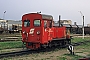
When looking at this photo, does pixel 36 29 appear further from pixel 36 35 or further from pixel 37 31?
pixel 36 35

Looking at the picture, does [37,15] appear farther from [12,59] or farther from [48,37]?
[12,59]

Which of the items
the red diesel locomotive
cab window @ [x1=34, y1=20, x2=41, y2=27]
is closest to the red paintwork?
the red diesel locomotive

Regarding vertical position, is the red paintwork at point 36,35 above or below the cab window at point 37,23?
below

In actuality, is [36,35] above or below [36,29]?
below

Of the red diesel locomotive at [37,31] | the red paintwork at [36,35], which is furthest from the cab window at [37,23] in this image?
the red paintwork at [36,35]

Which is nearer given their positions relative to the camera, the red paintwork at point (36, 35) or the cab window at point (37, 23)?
the red paintwork at point (36, 35)

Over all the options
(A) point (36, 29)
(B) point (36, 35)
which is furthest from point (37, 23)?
(B) point (36, 35)

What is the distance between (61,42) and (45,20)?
485cm

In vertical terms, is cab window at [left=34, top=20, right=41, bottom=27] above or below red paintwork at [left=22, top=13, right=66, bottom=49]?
above

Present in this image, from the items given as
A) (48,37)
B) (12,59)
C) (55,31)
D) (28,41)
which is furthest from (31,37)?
(12,59)

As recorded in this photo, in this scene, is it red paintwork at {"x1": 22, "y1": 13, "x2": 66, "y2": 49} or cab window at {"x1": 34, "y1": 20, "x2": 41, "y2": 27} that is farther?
cab window at {"x1": 34, "y1": 20, "x2": 41, "y2": 27}

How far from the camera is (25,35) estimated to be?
56.0ft

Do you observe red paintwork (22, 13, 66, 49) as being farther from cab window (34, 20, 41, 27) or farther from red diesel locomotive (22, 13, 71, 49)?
cab window (34, 20, 41, 27)

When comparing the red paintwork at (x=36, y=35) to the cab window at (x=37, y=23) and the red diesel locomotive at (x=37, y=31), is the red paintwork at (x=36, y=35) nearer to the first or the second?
the red diesel locomotive at (x=37, y=31)
